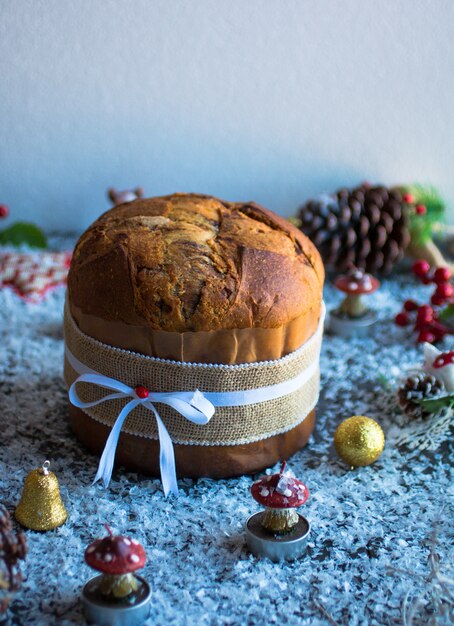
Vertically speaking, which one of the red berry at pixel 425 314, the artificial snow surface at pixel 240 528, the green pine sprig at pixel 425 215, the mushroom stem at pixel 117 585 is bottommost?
the artificial snow surface at pixel 240 528

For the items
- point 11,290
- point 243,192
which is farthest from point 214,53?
point 11,290

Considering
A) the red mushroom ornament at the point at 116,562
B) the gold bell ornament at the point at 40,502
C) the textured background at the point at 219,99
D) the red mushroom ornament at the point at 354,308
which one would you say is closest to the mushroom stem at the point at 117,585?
the red mushroom ornament at the point at 116,562

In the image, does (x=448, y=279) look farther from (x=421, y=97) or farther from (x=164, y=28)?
(x=164, y=28)

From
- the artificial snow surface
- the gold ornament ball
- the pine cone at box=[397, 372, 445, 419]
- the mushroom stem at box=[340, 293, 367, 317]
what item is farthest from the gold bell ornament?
the mushroom stem at box=[340, 293, 367, 317]

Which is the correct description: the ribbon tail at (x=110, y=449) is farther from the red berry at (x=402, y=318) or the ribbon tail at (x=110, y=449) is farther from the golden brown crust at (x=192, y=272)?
the red berry at (x=402, y=318)

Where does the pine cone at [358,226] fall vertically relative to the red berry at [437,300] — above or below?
above

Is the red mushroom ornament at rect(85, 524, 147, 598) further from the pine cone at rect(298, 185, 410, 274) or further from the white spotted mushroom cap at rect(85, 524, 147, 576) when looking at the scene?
the pine cone at rect(298, 185, 410, 274)
